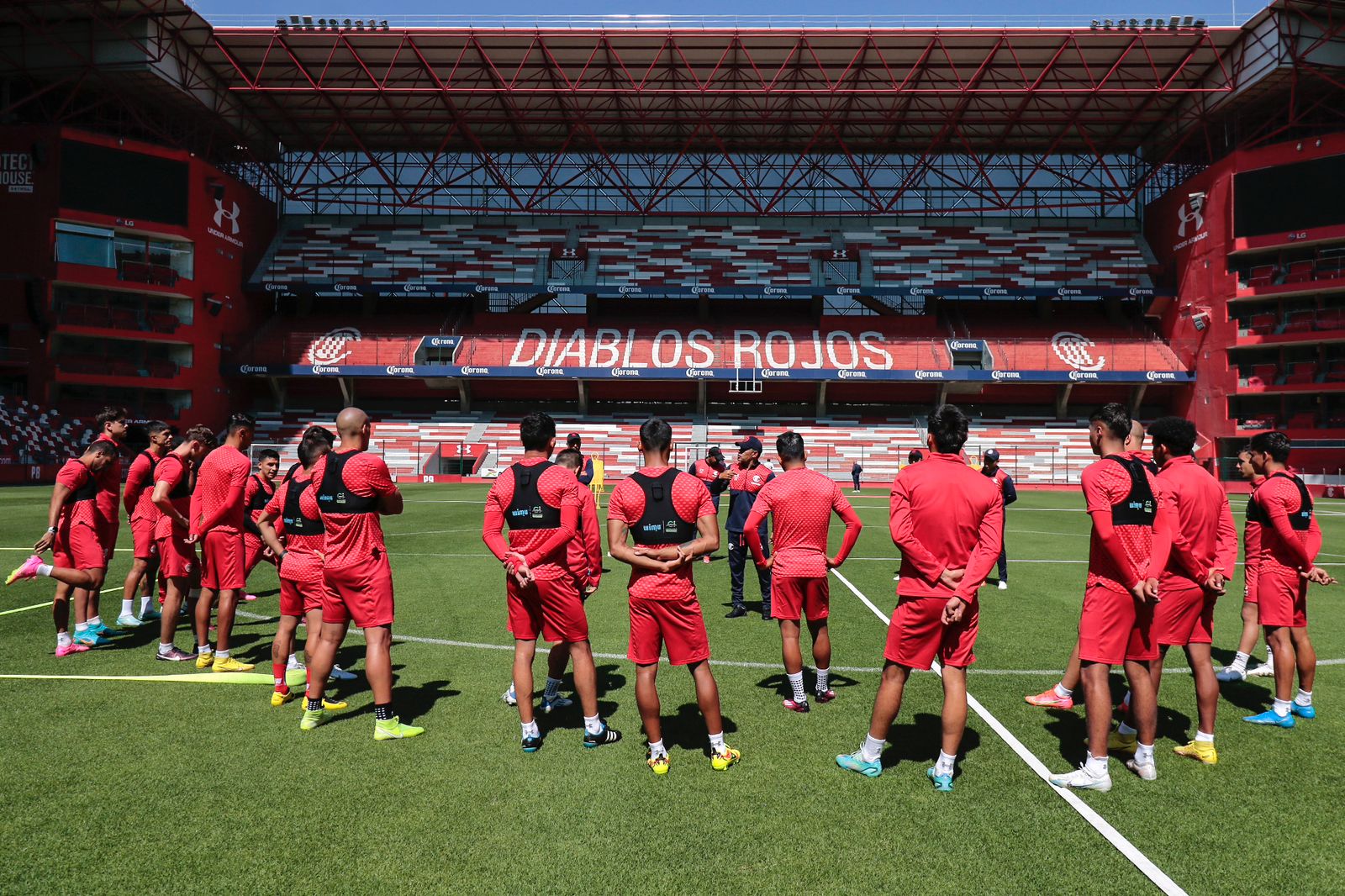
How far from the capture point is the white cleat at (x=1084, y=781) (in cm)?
466

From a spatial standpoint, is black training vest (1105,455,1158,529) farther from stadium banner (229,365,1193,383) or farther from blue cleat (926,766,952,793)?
stadium banner (229,365,1193,383)

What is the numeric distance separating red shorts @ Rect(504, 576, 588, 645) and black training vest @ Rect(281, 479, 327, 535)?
203 cm

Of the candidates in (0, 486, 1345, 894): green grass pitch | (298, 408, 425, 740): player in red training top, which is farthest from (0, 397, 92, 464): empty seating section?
(298, 408, 425, 740): player in red training top

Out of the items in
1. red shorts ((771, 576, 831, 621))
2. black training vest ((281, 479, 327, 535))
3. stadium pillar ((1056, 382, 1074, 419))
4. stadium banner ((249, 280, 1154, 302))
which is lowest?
red shorts ((771, 576, 831, 621))

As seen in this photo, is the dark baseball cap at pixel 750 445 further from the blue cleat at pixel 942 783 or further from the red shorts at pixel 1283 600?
the red shorts at pixel 1283 600

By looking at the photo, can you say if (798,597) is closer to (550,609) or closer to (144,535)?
(550,609)

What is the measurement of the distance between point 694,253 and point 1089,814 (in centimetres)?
4609

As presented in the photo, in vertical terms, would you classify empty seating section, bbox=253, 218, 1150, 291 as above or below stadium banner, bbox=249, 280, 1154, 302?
above

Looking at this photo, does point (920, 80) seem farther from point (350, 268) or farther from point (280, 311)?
point (280, 311)

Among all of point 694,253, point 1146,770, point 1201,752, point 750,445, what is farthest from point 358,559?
point 694,253

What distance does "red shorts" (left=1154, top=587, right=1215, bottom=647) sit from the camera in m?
5.14

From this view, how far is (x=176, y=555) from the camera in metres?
7.57

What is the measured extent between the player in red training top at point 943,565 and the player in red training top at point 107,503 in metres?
7.84

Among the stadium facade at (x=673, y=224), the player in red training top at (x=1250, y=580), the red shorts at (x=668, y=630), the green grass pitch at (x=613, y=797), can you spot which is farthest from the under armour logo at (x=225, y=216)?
the player in red training top at (x=1250, y=580)
